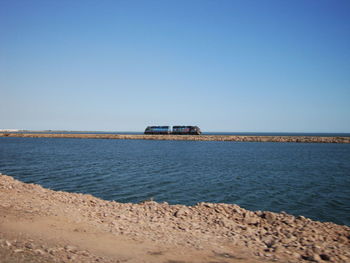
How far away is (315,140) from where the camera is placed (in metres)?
89.6

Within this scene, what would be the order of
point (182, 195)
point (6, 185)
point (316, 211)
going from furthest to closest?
point (182, 195)
point (6, 185)
point (316, 211)

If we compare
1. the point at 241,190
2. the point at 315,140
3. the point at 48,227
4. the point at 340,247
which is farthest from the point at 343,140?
the point at 48,227

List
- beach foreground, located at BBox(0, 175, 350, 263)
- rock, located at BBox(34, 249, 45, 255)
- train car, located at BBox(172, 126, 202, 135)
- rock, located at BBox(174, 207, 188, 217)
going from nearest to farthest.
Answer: rock, located at BBox(34, 249, 45, 255) → beach foreground, located at BBox(0, 175, 350, 263) → rock, located at BBox(174, 207, 188, 217) → train car, located at BBox(172, 126, 202, 135)

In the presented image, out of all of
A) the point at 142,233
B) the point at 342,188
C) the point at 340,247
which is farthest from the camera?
the point at 342,188

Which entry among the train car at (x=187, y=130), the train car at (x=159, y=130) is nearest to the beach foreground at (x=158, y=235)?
the train car at (x=187, y=130)

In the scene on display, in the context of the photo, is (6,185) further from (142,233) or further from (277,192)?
(277,192)

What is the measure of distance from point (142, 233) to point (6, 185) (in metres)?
11.7

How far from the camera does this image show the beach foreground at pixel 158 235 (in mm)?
6055

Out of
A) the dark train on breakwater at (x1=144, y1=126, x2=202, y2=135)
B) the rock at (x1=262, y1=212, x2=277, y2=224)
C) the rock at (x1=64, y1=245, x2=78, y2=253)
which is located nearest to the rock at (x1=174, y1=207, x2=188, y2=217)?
the rock at (x1=262, y1=212, x2=277, y2=224)

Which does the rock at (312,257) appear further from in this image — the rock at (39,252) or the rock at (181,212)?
the rock at (39,252)

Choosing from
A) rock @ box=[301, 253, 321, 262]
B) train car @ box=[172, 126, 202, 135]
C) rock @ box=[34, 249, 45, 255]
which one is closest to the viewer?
rock @ box=[34, 249, 45, 255]

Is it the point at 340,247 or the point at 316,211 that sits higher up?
the point at 340,247

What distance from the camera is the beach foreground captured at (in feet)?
19.9

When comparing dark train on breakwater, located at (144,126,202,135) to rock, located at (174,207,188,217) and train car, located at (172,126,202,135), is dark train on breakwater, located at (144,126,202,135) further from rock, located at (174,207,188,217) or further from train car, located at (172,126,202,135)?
rock, located at (174,207,188,217)
